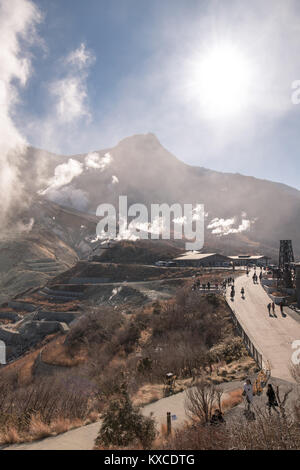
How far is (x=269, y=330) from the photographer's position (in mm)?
21531

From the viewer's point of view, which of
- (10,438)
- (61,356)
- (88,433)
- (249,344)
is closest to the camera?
(10,438)

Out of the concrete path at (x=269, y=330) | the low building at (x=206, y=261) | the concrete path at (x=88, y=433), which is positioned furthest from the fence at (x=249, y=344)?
the low building at (x=206, y=261)


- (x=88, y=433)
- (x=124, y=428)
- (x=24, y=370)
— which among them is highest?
Result: (x=124, y=428)

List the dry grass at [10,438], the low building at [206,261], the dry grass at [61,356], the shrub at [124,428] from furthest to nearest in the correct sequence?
the low building at [206,261], the dry grass at [61,356], the dry grass at [10,438], the shrub at [124,428]

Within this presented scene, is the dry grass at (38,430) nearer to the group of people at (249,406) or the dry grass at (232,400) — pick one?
the group of people at (249,406)

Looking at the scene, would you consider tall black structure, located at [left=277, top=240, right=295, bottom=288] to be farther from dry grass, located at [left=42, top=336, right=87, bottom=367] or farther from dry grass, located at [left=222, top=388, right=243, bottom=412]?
dry grass, located at [left=222, top=388, right=243, bottom=412]

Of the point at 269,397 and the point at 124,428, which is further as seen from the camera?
the point at 269,397

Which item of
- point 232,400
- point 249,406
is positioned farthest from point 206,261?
point 249,406

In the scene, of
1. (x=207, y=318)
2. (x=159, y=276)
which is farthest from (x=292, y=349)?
(x=159, y=276)

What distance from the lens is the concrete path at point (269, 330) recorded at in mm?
15521

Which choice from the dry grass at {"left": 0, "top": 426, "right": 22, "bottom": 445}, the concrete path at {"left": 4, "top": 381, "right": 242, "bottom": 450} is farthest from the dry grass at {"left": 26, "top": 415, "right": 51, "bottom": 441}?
the dry grass at {"left": 0, "top": 426, "right": 22, "bottom": 445}

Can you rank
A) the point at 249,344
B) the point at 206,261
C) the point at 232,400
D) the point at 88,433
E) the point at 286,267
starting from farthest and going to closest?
the point at 206,261, the point at 286,267, the point at 249,344, the point at 232,400, the point at 88,433

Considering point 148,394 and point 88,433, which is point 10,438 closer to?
point 88,433

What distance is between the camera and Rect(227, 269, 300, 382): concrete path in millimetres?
15521
